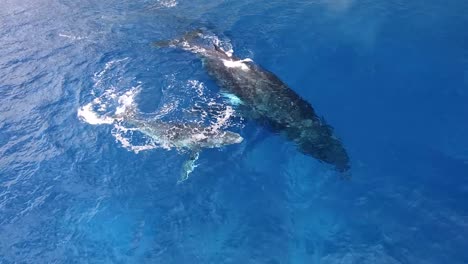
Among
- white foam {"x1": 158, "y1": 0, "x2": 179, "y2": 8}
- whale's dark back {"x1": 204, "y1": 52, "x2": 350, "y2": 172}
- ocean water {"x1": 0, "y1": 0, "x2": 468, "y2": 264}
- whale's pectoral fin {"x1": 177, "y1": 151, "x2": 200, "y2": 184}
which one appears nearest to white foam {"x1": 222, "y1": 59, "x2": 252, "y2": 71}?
whale's dark back {"x1": 204, "y1": 52, "x2": 350, "y2": 172}

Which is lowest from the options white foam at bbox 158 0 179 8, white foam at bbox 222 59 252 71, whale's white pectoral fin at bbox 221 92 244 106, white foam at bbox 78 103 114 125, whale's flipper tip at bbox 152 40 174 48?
white foam at bbox 78 103 114 125

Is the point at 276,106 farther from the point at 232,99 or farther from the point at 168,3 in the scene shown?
the point at 168,3

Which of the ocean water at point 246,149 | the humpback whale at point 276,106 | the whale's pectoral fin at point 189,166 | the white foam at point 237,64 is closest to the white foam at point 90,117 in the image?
the ocean water at point 246,149

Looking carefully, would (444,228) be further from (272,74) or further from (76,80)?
(76,80)

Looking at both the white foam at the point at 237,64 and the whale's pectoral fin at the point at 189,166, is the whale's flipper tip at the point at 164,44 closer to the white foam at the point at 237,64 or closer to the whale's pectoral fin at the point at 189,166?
the white foam at the point at 237,64

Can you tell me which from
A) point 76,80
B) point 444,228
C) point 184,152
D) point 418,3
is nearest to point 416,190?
point 444,228

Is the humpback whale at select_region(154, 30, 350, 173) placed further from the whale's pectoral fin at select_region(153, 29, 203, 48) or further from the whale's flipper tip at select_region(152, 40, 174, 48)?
the whale's flipper tip at select_region(152, 40, 174, 48)
